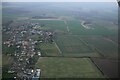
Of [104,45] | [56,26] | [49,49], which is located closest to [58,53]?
[49,49]

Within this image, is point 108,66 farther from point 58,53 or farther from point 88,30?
point 88,30

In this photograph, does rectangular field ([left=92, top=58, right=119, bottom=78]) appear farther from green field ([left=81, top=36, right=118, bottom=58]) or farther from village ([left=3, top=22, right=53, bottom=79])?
village ([left=3, top=22, right=53, bottom=79])

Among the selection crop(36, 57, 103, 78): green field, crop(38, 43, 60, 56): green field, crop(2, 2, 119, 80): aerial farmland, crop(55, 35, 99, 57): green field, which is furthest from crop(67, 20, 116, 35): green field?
crop(36, 57, 103, 78): green field

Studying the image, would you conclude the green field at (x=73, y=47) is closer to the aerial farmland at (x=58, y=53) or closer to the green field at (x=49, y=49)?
the aerial farmland at (x=58, y=53)

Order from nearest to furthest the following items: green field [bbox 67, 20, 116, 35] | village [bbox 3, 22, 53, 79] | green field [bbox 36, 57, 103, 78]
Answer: green field [bbox 36, 57, 103, 78] → village [bbox 3, 22, 53, 79] → green field [bbox 67, 20, 116, 35]

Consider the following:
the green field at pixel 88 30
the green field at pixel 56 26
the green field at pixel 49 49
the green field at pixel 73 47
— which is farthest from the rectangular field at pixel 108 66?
the green field at pixel 56 26

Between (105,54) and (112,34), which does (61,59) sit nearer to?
(105,54)
